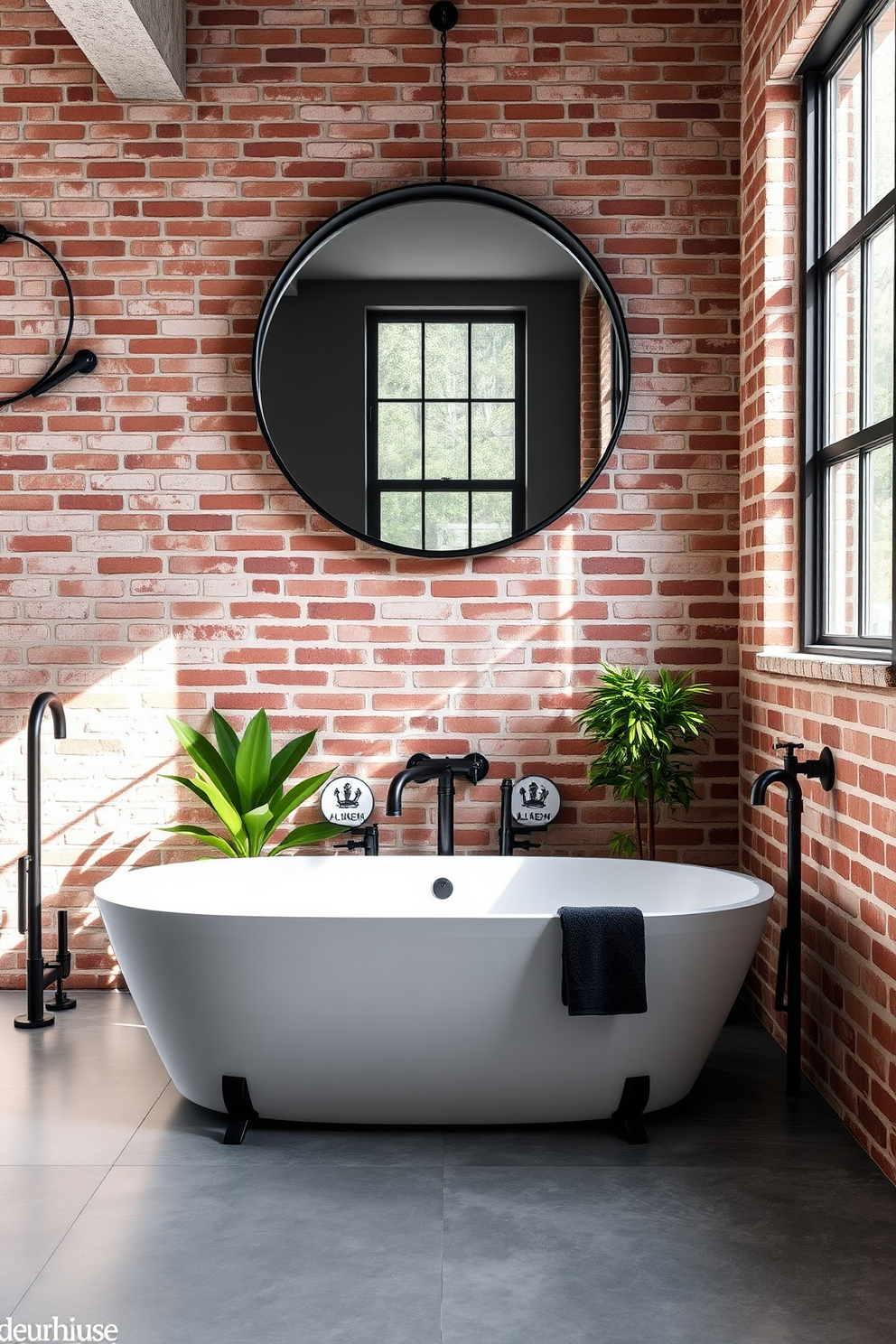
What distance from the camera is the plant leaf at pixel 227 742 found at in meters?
3.65

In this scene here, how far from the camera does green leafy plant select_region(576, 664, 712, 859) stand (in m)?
3.50

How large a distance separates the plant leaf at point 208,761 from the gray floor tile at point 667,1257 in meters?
1.45

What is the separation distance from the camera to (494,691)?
3795 mm

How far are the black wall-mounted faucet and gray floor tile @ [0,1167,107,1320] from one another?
1300 millimetres

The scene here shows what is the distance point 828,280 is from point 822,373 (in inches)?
9.4

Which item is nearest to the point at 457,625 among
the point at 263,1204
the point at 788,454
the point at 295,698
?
the point at 295,698

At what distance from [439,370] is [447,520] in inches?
18.0

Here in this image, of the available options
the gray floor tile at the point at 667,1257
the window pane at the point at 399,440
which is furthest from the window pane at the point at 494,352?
the gray floor tile at the point at 667,1257

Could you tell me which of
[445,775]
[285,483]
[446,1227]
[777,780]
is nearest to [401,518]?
[285,483]

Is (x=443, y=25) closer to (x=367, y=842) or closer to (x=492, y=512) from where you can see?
(x=492, y=512)

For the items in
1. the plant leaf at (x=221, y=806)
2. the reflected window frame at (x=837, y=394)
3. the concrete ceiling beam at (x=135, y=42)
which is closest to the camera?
the reflected window frame at (x=837, y=394)

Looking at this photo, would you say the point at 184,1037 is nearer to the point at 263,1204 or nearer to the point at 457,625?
the point at 263,1204

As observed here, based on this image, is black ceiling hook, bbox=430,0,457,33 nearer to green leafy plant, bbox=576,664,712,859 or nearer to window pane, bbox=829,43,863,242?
window pane, bbox=829,43,863,242

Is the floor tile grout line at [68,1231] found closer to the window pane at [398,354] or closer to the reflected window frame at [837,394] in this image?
the reflected window frame at [837,394]
